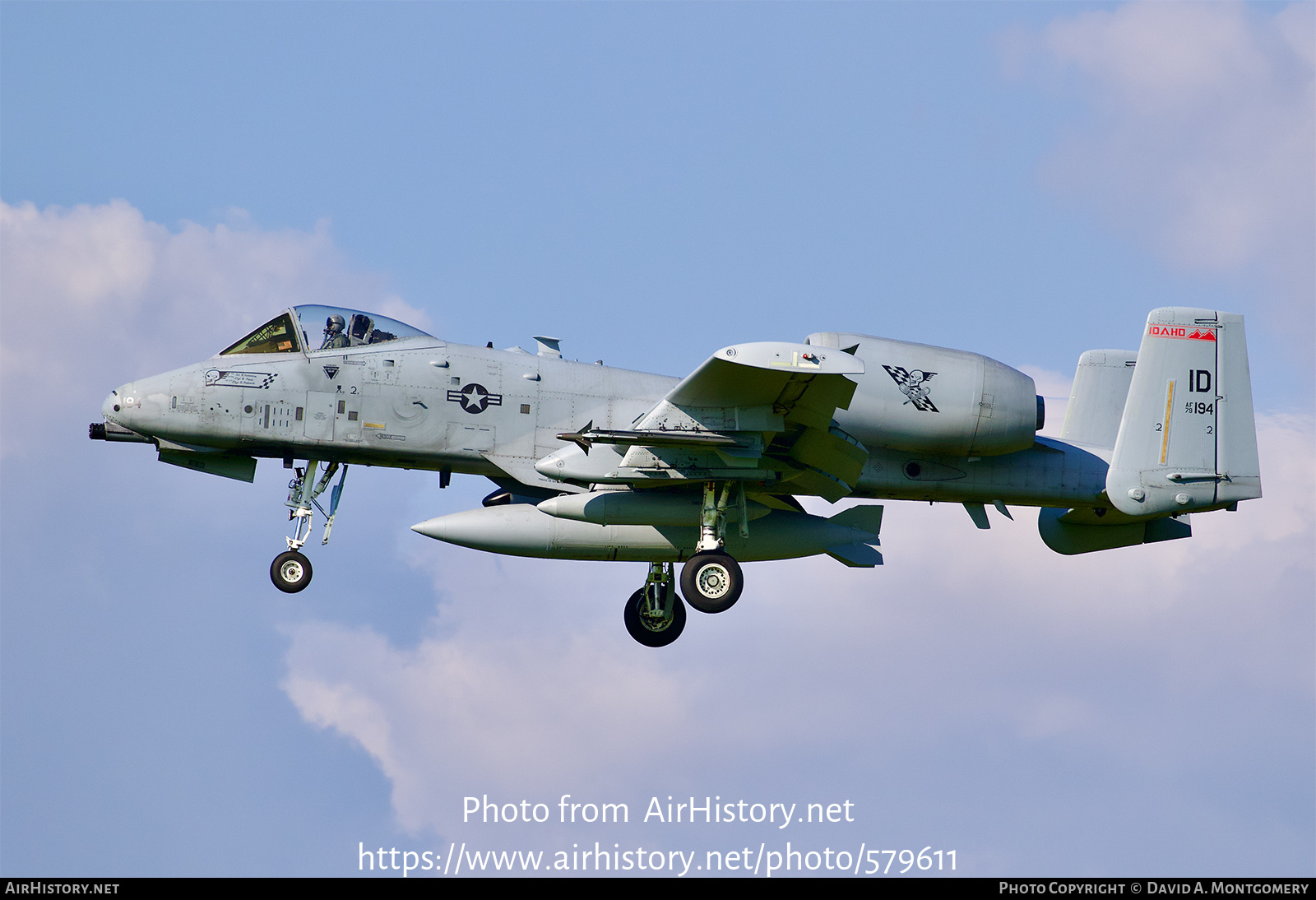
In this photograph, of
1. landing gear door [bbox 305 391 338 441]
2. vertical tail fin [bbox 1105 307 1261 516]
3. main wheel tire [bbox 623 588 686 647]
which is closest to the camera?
landing gear door [bbox 305 391 338 441]

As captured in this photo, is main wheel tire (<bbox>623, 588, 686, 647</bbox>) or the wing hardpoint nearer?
the wing hardpoint

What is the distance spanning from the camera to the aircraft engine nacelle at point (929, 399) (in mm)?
19156

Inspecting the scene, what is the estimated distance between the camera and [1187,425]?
66.1 feet

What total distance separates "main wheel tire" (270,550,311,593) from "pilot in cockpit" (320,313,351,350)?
278 centimetres

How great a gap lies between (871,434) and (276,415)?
25.0 ft

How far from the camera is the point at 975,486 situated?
20.6m

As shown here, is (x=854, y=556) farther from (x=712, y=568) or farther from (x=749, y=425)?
(x=749, y=425)

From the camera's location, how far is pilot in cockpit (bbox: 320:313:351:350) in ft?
64.5

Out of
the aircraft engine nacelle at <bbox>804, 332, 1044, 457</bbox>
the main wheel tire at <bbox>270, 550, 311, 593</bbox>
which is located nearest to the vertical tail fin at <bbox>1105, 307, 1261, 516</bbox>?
the aircraft engine nacelle at <bbox>804, 332, 1044, 457</bbox>

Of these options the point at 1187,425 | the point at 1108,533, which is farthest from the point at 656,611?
the point at 1187,425

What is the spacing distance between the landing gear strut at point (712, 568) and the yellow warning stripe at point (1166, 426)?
5.72 meters

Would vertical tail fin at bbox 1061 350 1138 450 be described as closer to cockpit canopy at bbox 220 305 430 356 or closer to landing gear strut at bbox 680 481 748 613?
landing gear strut at bbox 680 481 748 613
